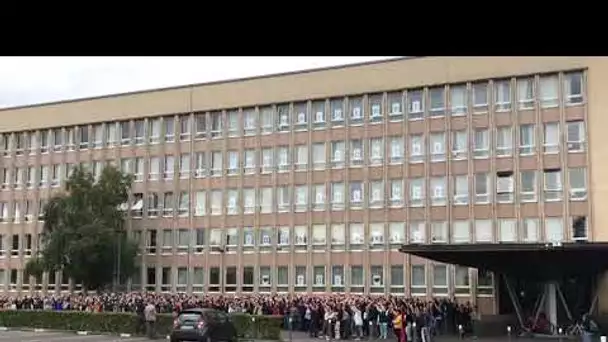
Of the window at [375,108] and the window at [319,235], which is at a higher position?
the window at [375,108]

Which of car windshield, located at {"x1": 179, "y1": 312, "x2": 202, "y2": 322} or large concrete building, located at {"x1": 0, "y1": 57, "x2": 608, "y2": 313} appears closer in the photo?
car windshield, located at {"x1": 179, "y1": 312, "x2": 202, "y2": 322}

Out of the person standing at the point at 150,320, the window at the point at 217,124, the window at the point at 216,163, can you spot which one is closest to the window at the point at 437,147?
the window at the point at 216,163

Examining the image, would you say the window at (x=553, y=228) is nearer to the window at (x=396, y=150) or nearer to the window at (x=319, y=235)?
the window at (x=396, y=150)

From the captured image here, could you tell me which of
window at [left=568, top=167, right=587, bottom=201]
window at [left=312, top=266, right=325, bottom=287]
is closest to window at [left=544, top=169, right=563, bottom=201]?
window at [left=568, top=167, right=587, bottom=201]

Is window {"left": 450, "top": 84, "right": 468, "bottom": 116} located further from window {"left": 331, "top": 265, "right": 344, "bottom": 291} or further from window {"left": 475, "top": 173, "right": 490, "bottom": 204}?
window {"left": 331, "top": 265, "right": 344, "bottom": 291}

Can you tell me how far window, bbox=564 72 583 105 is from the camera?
44.3m

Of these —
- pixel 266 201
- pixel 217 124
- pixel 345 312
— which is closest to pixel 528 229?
pixel 345 312

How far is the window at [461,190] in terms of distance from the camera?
4619cm

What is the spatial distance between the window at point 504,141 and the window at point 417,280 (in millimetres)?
7927

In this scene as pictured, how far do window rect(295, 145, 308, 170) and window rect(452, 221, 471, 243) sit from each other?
10.6 metres

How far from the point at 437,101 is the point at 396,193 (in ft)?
19.8

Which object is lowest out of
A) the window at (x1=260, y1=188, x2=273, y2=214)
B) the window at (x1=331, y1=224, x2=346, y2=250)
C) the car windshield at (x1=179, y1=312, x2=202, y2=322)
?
the car windshield at (x1=179, y1=312, x2=202, y2=322)

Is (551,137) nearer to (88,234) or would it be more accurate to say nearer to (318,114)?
(318,114)
